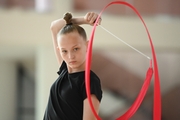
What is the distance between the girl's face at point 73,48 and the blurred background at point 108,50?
1574 millimetres

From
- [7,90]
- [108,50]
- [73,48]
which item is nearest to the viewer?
[73,48]

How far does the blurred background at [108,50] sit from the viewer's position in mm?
2506

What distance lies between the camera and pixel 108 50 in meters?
2.76

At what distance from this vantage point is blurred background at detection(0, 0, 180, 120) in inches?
98.7

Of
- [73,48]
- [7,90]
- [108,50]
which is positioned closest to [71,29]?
[73,48]

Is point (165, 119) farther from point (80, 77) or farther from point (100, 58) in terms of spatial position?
point (80, 77)

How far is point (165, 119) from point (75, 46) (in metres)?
2.33

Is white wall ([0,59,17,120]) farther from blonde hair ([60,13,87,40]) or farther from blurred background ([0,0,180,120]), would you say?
blonde hair ([60,13,87,40])

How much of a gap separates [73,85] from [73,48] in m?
0.07

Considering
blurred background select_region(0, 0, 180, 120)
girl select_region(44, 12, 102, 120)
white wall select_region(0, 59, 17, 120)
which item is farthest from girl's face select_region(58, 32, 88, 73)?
white wall select_region(0, 59, 17, 120)

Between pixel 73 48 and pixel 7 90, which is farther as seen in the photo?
pixel 7 90

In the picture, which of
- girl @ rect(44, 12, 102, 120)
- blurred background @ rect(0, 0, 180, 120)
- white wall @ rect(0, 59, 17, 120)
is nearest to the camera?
girl @ rect(44, 12, 102, 120)

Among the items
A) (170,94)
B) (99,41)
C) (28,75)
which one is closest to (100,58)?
(99,41)

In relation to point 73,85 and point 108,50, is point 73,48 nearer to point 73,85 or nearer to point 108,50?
point 73,85
